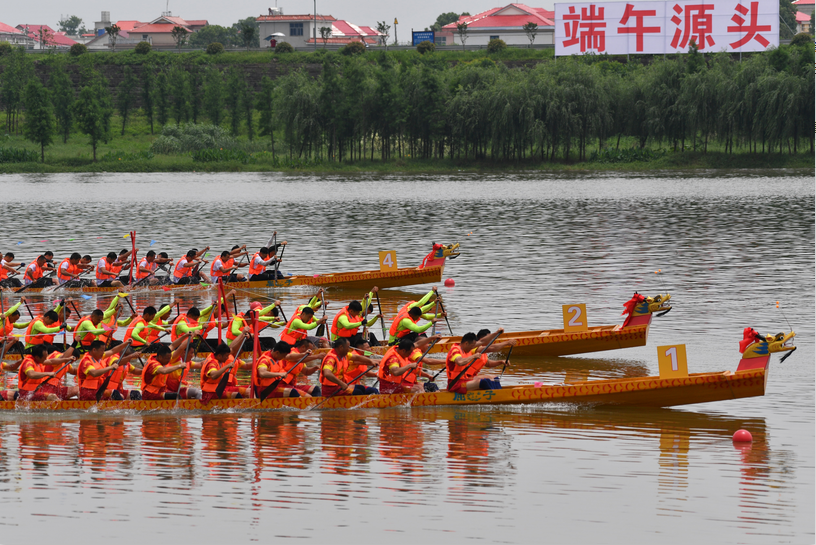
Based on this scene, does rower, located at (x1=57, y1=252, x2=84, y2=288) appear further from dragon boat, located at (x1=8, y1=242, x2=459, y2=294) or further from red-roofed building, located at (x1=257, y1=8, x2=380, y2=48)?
red-roofed building, located at (x1=257, y1=8, x2=380, y2=48)

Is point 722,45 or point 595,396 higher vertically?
point 722,45

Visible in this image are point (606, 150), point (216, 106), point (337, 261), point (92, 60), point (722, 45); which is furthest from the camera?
point (92, 60)

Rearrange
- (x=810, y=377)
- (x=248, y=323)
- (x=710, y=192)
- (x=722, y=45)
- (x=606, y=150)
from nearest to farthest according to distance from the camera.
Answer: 1. (x=810, y=377)
2. (x=248, y=323)
3. (x=710, y=192)
4. (x=606, y=150)
5. (x=722, y=45)

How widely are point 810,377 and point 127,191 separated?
49727mm

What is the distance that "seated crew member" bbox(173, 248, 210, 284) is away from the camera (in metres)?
24.3

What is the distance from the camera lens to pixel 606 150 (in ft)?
228

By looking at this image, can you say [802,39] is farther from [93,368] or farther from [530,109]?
[93,368]

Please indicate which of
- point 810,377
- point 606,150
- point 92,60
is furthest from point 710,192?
point 92,60

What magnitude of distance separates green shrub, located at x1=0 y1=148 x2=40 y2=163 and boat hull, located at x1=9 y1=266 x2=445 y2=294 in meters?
55.5

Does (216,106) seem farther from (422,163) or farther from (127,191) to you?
(127,191)

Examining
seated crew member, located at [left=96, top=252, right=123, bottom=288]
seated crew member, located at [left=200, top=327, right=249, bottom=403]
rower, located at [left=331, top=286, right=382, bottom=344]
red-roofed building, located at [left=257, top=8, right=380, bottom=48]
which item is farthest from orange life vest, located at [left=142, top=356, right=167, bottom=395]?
red-roofed building, located at [left=257, top=8, right=380, bottom=48]

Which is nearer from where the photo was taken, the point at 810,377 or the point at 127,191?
the point at 810,377

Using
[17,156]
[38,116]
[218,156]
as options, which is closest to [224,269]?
[218,156]

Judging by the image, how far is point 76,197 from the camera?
178ft
